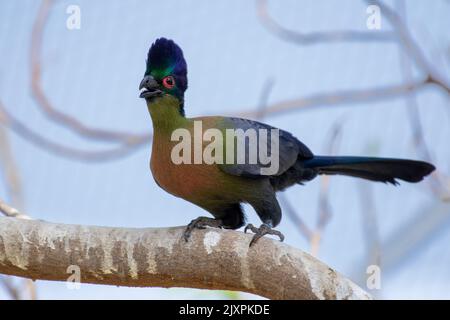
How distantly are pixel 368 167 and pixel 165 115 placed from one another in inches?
53.3

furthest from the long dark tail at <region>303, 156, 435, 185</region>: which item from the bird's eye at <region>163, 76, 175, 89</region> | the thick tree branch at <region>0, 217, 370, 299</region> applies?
the thick tree branch at <region>0, 217, 370, 299</region>

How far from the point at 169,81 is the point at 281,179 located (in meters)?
0.96

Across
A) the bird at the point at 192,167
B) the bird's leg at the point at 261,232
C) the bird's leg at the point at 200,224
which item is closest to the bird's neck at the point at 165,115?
the bird at the point at 192,167

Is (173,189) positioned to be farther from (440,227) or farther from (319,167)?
(440,227)

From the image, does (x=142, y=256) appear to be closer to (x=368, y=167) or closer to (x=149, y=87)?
(x=149, y=87)

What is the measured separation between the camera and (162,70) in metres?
4.41

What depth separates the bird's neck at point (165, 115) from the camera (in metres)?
4.46

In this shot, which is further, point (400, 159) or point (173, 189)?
point (400, 159)

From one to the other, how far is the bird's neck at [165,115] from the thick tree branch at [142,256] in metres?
0.88

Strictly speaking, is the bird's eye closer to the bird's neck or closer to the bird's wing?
the bird's neck

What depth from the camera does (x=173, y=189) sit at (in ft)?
14.3

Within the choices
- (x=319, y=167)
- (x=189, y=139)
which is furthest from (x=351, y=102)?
(x=189, y=139)

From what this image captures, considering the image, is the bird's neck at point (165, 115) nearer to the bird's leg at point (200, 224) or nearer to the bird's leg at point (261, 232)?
the bird's leg at point (200, 224)
